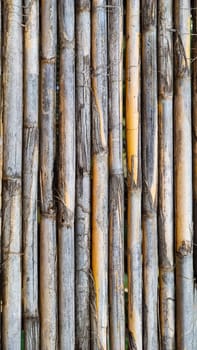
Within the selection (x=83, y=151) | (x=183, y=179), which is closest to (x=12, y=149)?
(x=83, y=151)

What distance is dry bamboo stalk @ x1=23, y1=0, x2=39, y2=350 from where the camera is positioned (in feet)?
3.38

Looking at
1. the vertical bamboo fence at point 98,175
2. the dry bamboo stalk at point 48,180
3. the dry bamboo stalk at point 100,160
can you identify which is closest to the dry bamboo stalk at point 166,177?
the vertical bamboo fence at point 98,175

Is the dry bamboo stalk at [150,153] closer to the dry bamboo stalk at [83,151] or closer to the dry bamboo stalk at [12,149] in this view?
the dry bamboo stalk at [83,151]

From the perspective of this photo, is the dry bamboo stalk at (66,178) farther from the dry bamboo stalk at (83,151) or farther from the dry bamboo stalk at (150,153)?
the dry bamboo stalk at (150,153)

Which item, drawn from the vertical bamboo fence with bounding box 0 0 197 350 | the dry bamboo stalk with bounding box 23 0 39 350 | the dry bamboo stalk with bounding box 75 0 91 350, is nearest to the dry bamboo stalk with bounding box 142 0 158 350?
the vertical bamboo fence with bounding box 0 0 197 350

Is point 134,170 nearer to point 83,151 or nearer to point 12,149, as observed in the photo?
point 83,151

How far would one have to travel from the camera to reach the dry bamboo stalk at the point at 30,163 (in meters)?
1.03

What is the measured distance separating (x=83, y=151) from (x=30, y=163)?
123mm

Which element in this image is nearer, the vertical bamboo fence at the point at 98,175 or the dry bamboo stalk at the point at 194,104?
the vertical bamboo fence at the point at 98,175

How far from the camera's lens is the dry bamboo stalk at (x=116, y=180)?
108 centimetres

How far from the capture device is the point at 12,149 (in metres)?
1.03

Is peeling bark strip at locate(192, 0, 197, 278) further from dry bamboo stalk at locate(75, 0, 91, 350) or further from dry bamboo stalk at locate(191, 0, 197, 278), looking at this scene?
dry bamboo stalk at locate(75, 0, 91, 350)

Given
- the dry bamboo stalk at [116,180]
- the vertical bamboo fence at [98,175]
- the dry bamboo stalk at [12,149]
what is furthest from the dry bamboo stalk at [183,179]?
the dry bamboo stalk at [12,149]

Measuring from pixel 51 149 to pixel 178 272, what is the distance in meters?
0.41
